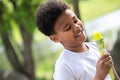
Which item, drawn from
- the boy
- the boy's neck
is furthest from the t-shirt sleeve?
the boy's neck

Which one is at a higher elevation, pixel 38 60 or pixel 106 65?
pixel 106 65

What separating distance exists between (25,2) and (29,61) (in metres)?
1.50

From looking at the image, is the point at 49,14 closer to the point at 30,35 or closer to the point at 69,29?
the point at 69,29

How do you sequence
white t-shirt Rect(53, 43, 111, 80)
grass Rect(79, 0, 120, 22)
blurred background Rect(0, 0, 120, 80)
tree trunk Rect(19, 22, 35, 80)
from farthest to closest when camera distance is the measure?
grass Rect(79, 0, 120, 22) → tree trunk Rect(19, 22, 35, 80) → blurred background Rect(0, 0, 120, 80) → white t-shirt Rect(53, 43, 111, 80)

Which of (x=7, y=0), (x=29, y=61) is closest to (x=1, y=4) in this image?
(x=7, y=0)

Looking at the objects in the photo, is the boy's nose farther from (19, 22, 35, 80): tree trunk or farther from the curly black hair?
(19, 22, 35, 80): tree trunk

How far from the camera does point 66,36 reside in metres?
2.16

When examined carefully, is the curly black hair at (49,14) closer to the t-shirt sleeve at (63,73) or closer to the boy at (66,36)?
the boy at (66,36)

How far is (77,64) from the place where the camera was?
2154 millimetres

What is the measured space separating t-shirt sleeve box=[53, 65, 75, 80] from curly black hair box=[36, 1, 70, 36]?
23 cm

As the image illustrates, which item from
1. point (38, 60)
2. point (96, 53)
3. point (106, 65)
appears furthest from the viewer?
point (38, 60)

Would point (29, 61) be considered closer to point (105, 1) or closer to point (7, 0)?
point (7, 0)

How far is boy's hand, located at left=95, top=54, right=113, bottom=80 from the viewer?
6.54ft

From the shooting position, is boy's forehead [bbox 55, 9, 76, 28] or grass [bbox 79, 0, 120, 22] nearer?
boy's forehead [bbox 55, 9, 76, 28]
